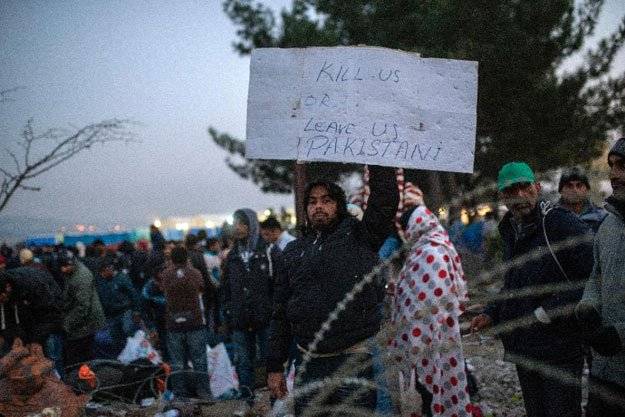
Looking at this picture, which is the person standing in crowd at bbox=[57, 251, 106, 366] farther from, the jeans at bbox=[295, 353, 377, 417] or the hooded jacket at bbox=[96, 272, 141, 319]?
the jeans at bbox=[295, 353, 377, 417]

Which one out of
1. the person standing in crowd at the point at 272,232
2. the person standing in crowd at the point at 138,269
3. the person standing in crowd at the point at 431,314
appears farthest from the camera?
the person standing in crowd at the point at 138,269

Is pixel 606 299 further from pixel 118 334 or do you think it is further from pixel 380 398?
pixel 118 334

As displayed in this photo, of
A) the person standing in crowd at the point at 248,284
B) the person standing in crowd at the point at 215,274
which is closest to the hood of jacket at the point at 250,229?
the person standing in crowd at the point at 248,284

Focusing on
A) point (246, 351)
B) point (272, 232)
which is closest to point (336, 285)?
point (246, 351)

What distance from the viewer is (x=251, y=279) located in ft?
17.6

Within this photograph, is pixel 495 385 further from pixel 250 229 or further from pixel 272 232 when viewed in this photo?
pixel 250 229

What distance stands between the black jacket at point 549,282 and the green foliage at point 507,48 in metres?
9.03

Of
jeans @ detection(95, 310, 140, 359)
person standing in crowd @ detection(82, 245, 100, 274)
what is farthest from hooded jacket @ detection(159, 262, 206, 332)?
person standing in crowd @ detection(82, 245, 100, 274)

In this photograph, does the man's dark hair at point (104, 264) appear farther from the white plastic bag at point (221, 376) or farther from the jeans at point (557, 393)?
the jeans at point (557, 393)

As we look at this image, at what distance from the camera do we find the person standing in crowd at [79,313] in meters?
6.95

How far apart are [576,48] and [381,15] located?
5327 millimetres

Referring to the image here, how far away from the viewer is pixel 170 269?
647cm

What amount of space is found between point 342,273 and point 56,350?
496 cm

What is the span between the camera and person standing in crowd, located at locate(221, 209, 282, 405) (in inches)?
211
